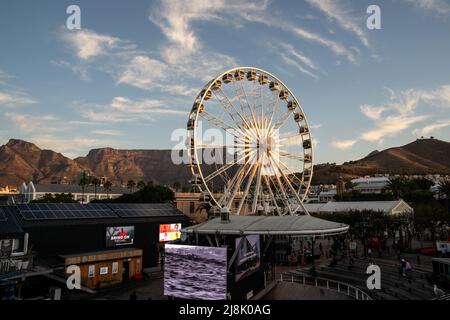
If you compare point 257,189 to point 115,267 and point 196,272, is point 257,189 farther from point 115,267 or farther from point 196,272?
point 196,272

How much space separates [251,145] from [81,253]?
21.4 meters

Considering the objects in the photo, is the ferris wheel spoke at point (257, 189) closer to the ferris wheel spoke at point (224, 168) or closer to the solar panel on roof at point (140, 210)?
the ferris wheel spoke at point (224, 168)

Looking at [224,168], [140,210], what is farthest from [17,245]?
[224,168]

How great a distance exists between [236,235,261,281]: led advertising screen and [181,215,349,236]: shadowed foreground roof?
80cm

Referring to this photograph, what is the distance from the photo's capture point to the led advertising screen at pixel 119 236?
1342 inches

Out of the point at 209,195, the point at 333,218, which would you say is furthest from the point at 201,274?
the point at 333,218

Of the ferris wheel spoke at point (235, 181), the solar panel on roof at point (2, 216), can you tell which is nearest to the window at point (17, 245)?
the solar panel on roof at point (2, 216)

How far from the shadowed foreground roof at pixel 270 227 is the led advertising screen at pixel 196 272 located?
3037mm

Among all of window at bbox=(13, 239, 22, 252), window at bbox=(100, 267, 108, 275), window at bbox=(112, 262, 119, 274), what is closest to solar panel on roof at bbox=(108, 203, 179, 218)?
window at bbox=(112, 262, 119, 274)

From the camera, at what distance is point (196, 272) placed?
21016mm

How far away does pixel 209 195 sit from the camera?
3575cm

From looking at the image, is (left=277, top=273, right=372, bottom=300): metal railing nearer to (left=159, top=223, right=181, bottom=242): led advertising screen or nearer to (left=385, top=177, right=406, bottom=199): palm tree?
(left=159, top=223, right=181, bottom=242): led advertising screen

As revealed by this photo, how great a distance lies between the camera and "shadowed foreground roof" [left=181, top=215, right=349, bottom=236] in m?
24.0
